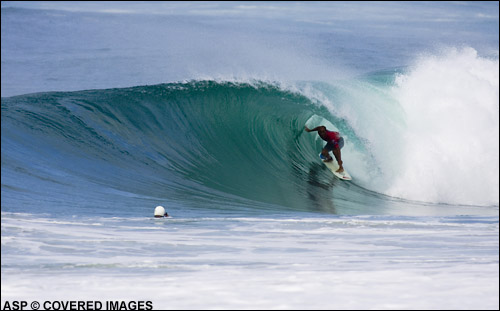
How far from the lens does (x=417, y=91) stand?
42.4ft

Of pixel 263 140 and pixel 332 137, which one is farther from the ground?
pixel 263 140

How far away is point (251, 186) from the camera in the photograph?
980cm

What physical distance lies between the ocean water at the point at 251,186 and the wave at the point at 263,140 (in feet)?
0.12

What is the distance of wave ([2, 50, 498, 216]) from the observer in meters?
9.06

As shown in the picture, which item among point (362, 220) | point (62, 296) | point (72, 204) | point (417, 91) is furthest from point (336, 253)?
point (417, 91)

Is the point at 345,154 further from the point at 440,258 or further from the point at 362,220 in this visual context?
the point at 440,258

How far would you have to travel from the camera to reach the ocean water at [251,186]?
502 centimetres

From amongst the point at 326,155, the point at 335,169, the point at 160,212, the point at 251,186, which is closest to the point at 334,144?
the point at 326,155

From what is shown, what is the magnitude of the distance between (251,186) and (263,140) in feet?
6.95

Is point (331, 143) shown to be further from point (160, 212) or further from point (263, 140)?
point (160, 212)

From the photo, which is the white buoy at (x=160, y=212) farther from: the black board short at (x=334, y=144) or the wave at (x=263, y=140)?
the black board short at (x=334, y=144)

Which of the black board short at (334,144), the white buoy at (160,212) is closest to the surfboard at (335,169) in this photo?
the black board short at (334,144)

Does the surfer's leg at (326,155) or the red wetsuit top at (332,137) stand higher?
the red wetsuit top at (332,137)

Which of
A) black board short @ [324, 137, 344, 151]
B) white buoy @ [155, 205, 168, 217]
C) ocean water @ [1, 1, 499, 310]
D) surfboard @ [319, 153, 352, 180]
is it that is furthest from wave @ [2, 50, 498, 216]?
white buoy @ [155, 205, 168, 217]
